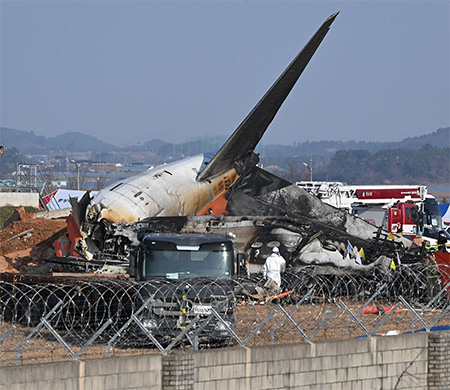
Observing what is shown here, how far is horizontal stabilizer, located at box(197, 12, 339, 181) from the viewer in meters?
37.2

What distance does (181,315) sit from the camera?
1734cm

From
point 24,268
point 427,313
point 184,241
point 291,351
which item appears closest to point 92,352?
point 291,351

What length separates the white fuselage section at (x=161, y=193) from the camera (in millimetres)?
31219

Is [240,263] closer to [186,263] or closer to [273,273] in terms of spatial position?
[186,263]

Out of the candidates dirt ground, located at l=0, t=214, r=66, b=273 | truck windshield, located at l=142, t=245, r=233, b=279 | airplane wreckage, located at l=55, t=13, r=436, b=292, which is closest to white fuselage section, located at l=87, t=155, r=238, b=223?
airplane wreckage, located at l=55, t=13, r=436, b=292

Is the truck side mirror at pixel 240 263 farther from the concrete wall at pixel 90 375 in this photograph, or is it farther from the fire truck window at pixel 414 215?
the fire truck window at pixel 414 215

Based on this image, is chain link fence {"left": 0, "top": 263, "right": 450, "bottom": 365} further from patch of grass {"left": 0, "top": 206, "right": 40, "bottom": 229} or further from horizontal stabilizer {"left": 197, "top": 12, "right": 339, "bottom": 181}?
patch of grass {"left": 0, "top": 206, "right": 40, "bottom": 229}

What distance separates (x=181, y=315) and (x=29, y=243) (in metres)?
21.9

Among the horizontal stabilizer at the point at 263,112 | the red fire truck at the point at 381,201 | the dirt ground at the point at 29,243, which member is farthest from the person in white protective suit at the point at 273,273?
the red fire truck at the point at 381,201

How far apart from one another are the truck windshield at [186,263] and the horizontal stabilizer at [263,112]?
16.5 m

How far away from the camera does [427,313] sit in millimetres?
20922

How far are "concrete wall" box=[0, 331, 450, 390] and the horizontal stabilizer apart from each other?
66.8 feet

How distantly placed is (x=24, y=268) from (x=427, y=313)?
699 inches

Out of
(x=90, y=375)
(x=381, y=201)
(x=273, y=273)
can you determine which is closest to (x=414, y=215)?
(x=381, y=201)
